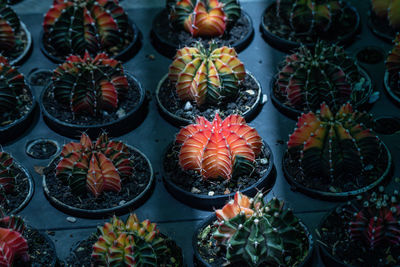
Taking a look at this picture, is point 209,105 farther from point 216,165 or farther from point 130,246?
point 130,246

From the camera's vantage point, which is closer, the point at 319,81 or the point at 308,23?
the point at 319,81

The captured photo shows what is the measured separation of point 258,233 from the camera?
15.3 ft

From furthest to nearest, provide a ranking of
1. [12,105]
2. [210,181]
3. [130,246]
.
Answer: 1. [12,105]
2. [210,181]
3. [130,246]

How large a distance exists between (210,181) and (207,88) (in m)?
0.90

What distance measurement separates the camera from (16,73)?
249 inches

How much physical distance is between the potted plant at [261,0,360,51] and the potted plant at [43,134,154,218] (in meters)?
2.13

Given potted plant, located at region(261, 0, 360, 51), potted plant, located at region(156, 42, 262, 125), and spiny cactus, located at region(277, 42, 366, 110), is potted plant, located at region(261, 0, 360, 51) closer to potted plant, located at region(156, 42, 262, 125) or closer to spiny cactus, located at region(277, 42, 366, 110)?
spiny cactus, located at region(277, 42, 366, 110)

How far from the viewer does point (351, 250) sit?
16.2 ft

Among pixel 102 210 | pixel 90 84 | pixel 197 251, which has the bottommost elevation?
pixel 102 210

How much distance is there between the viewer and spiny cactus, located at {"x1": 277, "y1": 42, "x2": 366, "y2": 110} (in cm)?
590

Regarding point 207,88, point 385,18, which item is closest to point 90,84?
point 207,88

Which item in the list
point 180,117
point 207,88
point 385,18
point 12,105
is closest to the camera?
point 207,88

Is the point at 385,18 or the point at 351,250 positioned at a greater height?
the point at 385,18

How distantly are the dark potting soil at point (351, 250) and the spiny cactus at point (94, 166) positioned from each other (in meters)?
1.60
